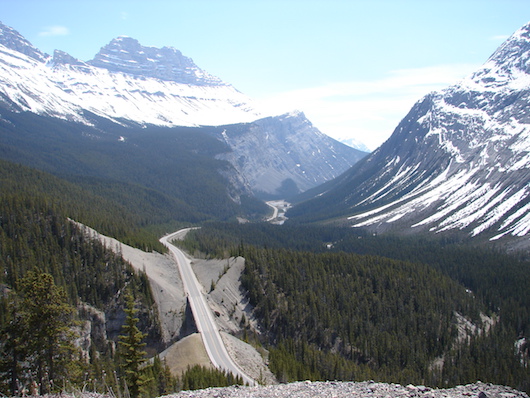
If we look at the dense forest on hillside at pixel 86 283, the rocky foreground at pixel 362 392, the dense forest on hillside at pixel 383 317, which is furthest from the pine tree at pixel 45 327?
the dense forest on hillside at pixel 383 317

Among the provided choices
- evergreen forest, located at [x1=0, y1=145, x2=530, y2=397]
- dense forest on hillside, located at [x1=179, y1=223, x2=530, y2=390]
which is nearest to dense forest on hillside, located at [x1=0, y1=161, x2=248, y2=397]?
evergreen forest, located at [x1=0, y1=145, x2=530, y2=397]

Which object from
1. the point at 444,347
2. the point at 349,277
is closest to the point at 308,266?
the point at 349,277

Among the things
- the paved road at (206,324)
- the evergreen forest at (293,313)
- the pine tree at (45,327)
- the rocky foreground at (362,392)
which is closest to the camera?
the rocky foreground at (362,392)

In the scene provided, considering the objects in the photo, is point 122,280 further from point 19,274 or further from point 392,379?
point 392,379

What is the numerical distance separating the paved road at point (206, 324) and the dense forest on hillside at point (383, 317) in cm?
751

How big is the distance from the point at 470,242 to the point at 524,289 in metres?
62.0

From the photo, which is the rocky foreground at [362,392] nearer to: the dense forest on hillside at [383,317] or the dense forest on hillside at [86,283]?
the dense forest on hillside at [86,283]

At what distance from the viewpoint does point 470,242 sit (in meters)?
183

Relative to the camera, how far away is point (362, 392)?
30.6m

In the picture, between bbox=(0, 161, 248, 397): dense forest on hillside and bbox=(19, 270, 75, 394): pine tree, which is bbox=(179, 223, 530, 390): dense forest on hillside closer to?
bbox=(0, 161, 248, 397): dense forest on hillside

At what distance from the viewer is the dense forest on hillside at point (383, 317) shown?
7894 centimetres

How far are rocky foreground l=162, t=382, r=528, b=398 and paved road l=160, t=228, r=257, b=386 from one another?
21504mm

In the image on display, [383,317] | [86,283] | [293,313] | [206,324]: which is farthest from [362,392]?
[383,317]

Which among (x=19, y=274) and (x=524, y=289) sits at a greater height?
(x=19, y=274)
